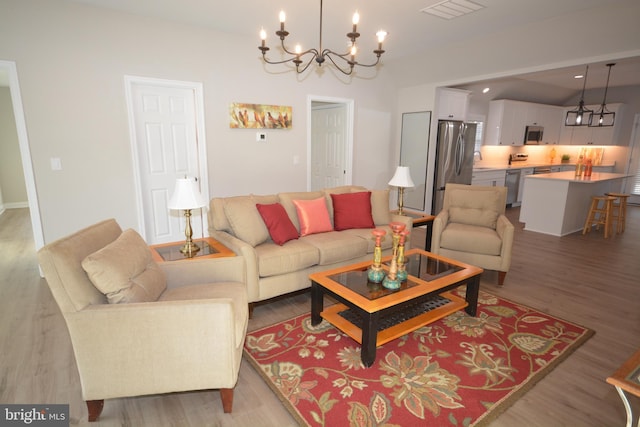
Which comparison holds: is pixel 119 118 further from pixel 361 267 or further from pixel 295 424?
pixel 295 424

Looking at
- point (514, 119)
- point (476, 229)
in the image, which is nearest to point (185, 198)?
point (476, 229)

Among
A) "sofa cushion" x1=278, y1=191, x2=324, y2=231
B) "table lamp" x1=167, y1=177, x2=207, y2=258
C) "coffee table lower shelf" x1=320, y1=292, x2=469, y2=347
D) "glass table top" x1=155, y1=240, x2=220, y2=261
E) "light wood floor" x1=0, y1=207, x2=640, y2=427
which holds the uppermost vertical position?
"table lamp" x1=167, y1=177, x2=207, y2=258

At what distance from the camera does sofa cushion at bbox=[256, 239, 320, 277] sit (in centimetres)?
279

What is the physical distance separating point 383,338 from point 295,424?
30.9 inches

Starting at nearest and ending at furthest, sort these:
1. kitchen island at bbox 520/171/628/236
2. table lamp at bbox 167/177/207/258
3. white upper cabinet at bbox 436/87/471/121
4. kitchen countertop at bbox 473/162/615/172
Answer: table lamp at bbox 167/177/207/258 < kitchen island at bbox 520/171/628/236 < white upper cabinet at bbox 436/87/471/121 < kitchen countertop at bbox 473/162/615/172

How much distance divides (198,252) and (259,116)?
2573 mm

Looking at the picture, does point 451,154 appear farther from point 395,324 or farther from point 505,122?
point 395,324

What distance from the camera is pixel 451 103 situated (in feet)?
19.1

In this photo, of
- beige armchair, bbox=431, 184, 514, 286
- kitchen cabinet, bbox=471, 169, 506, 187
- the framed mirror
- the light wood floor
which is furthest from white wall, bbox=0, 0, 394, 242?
kitchen cabinet, bbox=471, 169, 506, 187

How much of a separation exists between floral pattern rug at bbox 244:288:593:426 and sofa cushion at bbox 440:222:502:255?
0.79 meters

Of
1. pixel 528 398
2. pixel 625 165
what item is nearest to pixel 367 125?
pixel 528 398

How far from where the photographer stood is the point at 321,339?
2.51 metres

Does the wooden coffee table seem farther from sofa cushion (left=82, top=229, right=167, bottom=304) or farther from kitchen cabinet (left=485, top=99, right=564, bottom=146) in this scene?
kitchen cabinet (left=485, top=99, right=564, bottom=146)

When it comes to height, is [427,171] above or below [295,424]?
above
